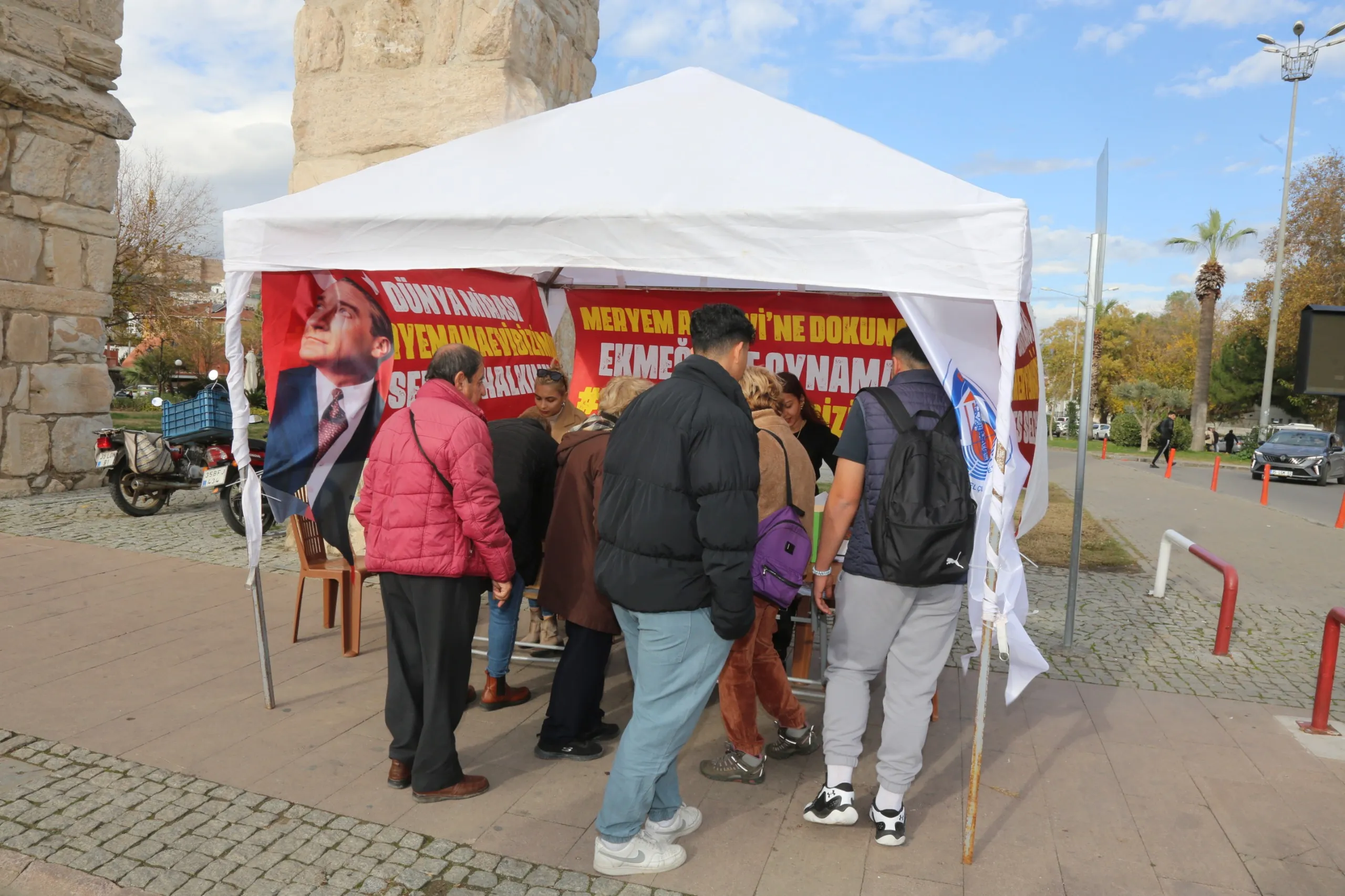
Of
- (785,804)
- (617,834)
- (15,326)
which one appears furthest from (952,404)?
(15,326)

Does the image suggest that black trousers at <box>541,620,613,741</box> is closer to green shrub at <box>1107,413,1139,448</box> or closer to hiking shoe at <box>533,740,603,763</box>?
hiking shoe at <box>533,740,603,763</box>

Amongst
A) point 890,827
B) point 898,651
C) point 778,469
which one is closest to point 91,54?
point 778,469

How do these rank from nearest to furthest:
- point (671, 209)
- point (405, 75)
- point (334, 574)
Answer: point (671, 209)
point (334, 574)
point (405, 75)

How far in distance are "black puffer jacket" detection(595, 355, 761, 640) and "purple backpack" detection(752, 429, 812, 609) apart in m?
0.48

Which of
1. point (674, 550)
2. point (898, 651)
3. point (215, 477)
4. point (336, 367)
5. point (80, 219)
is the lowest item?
point (215, 477)

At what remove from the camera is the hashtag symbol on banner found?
646cm

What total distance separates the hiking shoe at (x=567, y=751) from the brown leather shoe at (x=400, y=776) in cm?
58

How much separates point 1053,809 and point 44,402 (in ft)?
36.1

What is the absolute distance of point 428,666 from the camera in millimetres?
3371

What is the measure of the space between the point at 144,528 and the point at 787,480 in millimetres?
7548

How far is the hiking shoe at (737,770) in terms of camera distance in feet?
12.0

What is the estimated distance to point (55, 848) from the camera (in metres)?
3.04

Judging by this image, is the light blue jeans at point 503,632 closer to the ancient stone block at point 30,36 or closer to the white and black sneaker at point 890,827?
the white and black sneaker at point 890,827

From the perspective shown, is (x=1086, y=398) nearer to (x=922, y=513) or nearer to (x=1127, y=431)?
(x=922, y=513)
